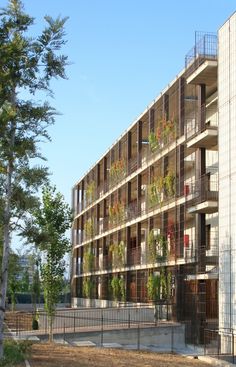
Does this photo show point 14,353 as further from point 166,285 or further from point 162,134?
point 162,134

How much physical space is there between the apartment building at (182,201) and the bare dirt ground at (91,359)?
6208mm

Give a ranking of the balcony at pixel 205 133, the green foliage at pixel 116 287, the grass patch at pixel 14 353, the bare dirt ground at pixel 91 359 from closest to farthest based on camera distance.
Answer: the grass patch at pixel 14 353 < the bare dirt ground at pixel 91 359 < the balcony at pixel 205 133 < the green foliage at pixel 116 287

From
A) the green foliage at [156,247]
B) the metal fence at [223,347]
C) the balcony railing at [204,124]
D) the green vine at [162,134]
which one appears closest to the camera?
the metal fence at [223,347]

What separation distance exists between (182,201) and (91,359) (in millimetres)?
17006

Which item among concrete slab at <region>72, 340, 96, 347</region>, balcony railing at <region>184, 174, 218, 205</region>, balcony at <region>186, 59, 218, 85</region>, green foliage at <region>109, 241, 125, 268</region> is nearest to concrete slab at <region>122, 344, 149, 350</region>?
concrete slab at <region>72, 340, 96, 347</region>

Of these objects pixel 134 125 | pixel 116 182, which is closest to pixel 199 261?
pixel 134 125

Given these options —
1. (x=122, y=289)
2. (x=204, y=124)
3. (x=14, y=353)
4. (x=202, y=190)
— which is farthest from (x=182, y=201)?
(x=14, y=353)

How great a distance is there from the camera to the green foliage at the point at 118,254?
50203 mm

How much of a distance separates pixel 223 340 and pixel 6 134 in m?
16.3

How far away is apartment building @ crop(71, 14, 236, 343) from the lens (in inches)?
1134

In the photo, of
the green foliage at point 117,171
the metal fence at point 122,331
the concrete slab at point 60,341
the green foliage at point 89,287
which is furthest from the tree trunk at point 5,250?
the green foliage at point 89,287

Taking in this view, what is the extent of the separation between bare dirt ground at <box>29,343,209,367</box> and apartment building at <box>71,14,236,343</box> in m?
6.21

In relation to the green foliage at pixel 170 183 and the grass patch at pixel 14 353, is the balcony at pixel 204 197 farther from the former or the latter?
the grass patch at pixel 14 353

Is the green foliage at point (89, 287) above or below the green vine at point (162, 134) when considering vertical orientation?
below
